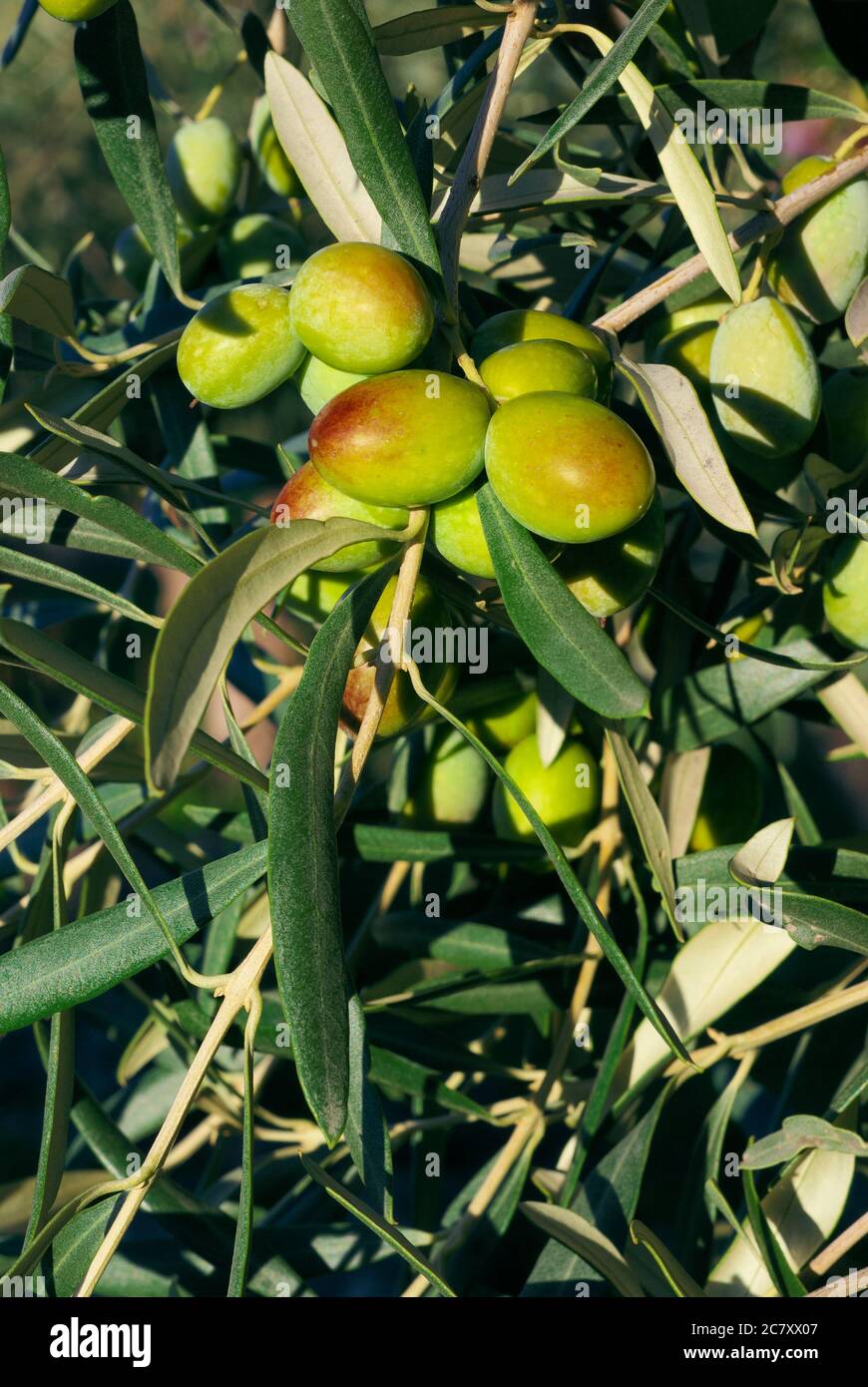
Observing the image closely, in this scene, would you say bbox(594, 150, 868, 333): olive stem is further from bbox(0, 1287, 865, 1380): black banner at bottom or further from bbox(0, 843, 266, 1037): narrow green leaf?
bbox(0, 1287, 865, 1380): black banner at bottom

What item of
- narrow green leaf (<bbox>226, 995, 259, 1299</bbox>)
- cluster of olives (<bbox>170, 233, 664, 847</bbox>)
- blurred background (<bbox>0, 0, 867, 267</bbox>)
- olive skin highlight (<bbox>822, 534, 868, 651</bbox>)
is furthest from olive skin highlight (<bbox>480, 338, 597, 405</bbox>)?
blurred background (<bbox>0, 0, 867, 267</bbox>)

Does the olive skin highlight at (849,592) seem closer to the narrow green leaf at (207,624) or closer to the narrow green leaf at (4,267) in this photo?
the narrow green leaf at (207,624)

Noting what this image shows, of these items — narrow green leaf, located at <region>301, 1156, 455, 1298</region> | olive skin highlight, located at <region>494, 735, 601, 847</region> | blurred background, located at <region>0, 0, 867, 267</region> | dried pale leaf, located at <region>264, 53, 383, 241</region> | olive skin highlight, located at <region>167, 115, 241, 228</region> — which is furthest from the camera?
blurred background, located at <region>0, 0, 867, 267</region>

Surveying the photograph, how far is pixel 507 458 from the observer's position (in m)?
0.51

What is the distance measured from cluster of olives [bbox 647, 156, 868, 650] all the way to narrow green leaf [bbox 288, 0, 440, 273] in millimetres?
187

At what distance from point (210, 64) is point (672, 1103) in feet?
12.5

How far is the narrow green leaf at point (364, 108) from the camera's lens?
56cm

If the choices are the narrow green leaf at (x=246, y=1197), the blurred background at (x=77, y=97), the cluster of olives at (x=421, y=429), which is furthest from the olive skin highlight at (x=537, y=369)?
the blurred background at (x=77, y=97)

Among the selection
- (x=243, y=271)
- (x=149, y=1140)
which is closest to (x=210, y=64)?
(x=243, y=271)

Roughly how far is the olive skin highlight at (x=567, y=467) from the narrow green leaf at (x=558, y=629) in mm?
18

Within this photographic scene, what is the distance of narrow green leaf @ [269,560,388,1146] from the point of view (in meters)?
0.49

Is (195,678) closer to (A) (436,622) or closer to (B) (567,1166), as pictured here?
(A) (436,622)

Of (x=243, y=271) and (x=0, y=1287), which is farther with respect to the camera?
(x=243, y=271)

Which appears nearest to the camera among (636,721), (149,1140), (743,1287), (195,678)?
(195,678)
